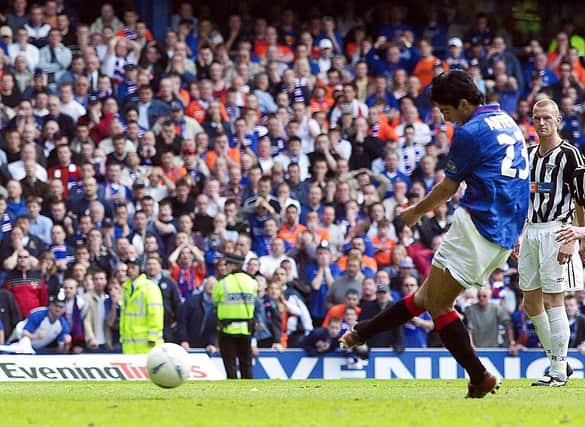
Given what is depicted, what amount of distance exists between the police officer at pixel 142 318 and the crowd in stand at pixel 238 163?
1.05m

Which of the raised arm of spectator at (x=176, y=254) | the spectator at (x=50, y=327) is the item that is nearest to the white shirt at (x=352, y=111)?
the raised arm of spectator at (x=176, y=254)

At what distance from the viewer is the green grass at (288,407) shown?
7.62 m

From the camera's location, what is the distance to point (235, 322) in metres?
16.3

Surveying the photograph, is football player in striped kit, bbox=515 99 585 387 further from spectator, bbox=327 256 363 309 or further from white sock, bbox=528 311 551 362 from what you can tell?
spectator, bbox=327 256 363 309

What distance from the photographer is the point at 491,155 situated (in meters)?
8.87

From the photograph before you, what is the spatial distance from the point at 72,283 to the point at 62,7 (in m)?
7.59

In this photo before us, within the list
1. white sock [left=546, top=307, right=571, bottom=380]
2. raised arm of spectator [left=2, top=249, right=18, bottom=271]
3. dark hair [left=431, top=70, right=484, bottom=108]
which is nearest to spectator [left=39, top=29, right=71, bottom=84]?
raised arm of spectator [left=2, top=249, right=18, bottom=271]

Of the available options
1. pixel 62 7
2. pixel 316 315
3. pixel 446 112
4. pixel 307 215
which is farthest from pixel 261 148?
pixel 446 112

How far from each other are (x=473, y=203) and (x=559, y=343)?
2.64 meters

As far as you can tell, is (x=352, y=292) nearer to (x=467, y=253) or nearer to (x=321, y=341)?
(x=321, y=341)

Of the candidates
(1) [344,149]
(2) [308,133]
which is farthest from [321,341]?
(2) [308,133]

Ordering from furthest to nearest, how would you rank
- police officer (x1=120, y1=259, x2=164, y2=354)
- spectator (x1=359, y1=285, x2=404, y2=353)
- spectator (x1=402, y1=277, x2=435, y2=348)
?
spectator (x1=402, y1=277, x2=435, y2=348) < spectator (x1=359, y1=285, x2=404, y2=353) < police officer (x1=120, y1=259, x2=164, y2=354)

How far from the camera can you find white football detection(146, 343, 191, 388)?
942cm

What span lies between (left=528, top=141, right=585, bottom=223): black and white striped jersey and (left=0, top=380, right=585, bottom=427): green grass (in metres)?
1.49
